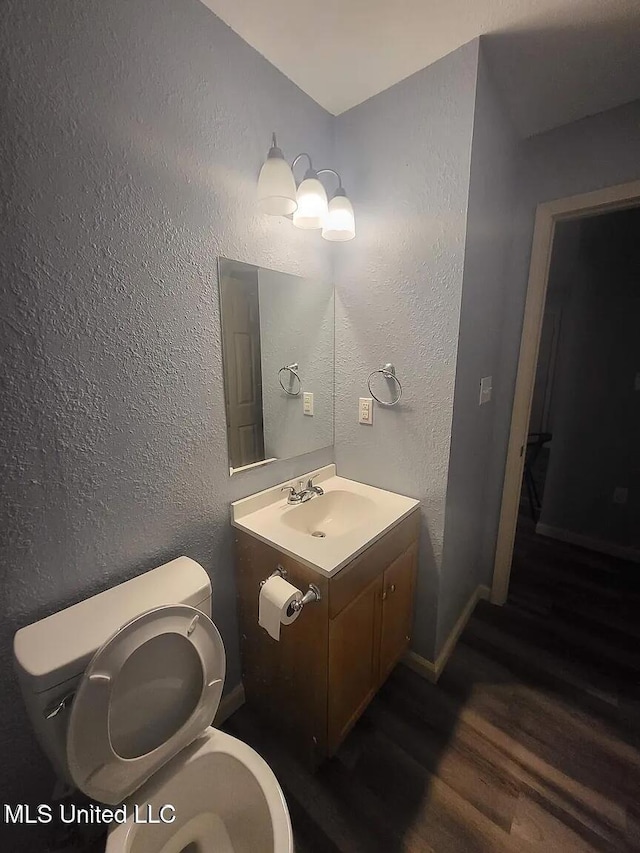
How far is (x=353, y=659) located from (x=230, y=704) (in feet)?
1.98

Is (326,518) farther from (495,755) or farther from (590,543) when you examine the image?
(590,543)

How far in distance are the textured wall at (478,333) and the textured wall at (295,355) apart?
0.60 m

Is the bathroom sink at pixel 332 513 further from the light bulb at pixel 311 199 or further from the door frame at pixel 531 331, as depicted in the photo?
the light bulb at pixel 311 199

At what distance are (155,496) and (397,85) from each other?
5.52ft

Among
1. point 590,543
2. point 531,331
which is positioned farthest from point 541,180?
point 590,543

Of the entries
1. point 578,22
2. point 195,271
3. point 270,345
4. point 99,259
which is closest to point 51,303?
point 99,259

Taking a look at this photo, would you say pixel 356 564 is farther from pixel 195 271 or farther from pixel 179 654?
pixel 195 271

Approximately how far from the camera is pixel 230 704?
1.37 meters

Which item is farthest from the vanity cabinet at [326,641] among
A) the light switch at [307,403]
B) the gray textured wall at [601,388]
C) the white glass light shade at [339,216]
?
the gray textured wall at [601,388]

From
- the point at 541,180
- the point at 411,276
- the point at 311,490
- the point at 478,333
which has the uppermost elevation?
the point at 541,180

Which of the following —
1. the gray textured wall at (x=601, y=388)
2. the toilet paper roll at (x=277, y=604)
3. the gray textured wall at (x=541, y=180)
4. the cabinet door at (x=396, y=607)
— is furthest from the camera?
the gray textured wall at (x=601, y=388)

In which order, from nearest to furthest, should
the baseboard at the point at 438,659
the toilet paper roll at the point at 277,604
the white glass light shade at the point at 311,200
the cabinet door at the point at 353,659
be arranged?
the toilet paper roll at the point at 277,604 < the cabinet door at the point at 353,659 < the white glass light shade at the point at 311,200 < the baseboard at the point at 438,659

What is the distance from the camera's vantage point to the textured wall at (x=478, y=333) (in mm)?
1250

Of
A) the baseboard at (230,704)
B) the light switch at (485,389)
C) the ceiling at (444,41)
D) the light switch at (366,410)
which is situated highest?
the ceiling at (444,41)
